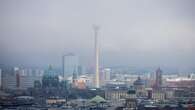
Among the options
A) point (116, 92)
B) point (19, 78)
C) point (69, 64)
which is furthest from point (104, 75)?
point (19, 78)

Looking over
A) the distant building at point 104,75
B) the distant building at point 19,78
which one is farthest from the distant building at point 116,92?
the distant building at point 19,78

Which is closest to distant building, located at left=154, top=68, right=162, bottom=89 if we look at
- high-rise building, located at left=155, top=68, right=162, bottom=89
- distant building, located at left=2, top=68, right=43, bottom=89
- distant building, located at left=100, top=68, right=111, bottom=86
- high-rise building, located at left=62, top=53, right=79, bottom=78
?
high-rise building, located at left=155, top=68, right=162, bottom=89

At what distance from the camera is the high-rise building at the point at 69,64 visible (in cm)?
762

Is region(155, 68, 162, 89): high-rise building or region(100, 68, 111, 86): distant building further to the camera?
region(100, 68, 111, 86): distant building

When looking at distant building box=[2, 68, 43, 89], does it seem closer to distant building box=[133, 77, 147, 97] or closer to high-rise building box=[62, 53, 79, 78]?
high-rise building box=[62, 53, 79, 78]

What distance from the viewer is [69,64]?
7777mm

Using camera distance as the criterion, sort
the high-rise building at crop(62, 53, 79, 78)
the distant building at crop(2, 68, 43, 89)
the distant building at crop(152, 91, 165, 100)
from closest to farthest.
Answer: the distant building at crop(2, 68, 43, 89) < the high-rise building at crop(62, 53, 79, 78) < the distant building at crop(152, 91, 165, 100)

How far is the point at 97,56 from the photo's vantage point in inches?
302

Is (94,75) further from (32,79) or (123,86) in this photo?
(32,79)

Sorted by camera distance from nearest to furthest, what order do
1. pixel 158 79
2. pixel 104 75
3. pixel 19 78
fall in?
pixel 19 78 → pixel 104 75 → pixel 158 79

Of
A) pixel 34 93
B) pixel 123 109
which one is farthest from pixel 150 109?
pixel 34 93

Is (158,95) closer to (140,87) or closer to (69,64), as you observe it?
(140,87)

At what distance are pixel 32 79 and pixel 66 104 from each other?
33.4 inches

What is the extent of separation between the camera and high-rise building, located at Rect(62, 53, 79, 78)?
7621 mm
